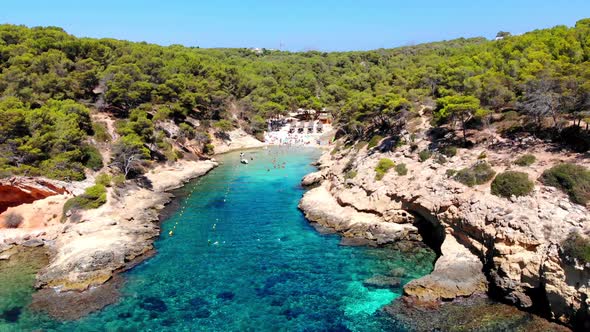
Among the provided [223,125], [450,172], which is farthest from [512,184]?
[223,125]

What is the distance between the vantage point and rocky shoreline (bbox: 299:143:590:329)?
2175 cm

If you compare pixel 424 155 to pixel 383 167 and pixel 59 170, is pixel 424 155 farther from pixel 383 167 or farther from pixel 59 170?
pixel 59 170

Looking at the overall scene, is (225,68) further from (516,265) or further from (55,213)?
(516,265)

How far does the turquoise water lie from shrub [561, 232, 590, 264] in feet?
31.5

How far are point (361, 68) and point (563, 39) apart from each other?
8097 cm

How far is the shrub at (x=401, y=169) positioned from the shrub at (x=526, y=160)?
10.2 metres

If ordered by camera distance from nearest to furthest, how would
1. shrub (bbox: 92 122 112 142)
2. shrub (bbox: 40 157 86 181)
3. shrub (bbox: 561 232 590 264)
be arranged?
shrub (bbox: 561 232 590 264) < shrub (bbox: 40 157 86 181) < shrub (bbox: 92 122 112 142)

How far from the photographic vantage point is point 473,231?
90.7ft

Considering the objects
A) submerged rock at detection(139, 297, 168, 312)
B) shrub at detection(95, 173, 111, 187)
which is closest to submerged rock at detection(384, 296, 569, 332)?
submerged rock at detection(139, 297, 168, 312)

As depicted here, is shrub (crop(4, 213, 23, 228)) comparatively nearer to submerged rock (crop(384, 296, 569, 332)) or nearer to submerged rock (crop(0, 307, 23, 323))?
submerged rock (crop(0, 307, 23, 323))

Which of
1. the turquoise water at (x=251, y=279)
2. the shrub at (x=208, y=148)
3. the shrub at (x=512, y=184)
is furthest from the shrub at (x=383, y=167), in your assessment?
the shrub at (x=208, y=148)

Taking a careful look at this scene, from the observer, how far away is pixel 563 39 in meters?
49.2

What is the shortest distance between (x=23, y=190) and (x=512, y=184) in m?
41.8

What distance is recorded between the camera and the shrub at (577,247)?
20.2m
